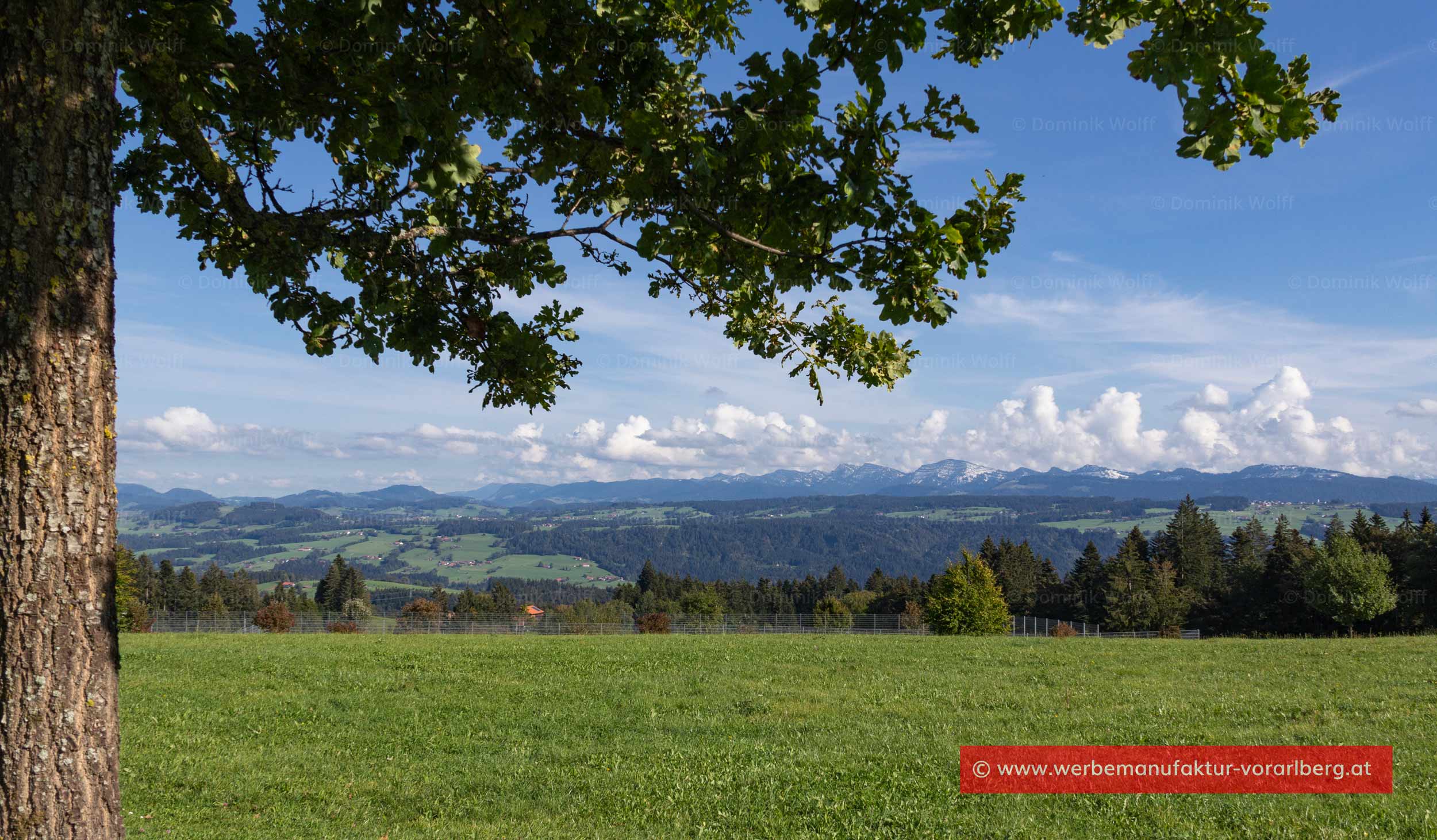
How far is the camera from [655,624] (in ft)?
187

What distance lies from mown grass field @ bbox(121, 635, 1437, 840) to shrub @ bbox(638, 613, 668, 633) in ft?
108

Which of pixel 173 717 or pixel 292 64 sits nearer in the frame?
pixel 292 64

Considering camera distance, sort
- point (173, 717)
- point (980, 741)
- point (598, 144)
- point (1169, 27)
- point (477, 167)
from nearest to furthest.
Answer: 1. point (1169, 27)
2. point (477, 167)
3. point (598, 144)
4. point (980, 741)
5. point (173, 717)

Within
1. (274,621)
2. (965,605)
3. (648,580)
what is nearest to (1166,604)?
(965,605)

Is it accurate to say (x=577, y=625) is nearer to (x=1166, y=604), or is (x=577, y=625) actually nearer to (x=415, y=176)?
(x=1166, y=604)

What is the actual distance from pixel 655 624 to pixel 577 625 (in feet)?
22.4

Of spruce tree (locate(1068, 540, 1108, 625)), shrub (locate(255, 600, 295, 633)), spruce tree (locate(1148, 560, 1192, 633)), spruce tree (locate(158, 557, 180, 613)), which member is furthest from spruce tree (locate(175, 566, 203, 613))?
spruce tree (locate(1148, 560, 1192, 633))

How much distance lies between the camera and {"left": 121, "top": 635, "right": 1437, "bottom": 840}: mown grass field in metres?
8.15

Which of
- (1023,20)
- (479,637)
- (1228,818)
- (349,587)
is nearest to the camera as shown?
(1023,20)

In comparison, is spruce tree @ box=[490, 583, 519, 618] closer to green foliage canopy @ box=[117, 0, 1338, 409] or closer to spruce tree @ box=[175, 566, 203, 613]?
spruce tree @ box=[175, 566, 203, 613]

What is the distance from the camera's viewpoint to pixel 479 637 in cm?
3197

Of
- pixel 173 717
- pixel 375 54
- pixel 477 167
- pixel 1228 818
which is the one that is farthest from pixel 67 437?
pixel 173 717

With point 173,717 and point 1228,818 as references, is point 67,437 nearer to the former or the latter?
point 1228,818

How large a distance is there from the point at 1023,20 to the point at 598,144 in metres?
2.56
